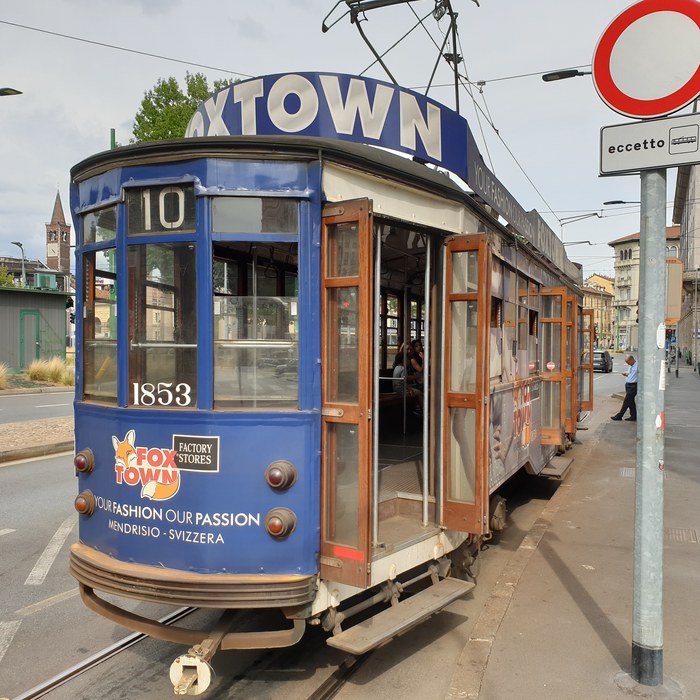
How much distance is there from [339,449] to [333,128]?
2.44m

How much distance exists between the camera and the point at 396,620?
3.64 m

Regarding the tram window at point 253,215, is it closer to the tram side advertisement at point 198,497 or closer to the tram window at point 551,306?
the tram side advertisement at point 198,497

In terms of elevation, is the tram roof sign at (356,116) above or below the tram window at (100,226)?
above

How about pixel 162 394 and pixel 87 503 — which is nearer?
pixel 162 394

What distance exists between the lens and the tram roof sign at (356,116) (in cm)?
465

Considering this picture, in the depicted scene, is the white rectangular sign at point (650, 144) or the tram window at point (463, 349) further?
the tram window at point (463, 349)

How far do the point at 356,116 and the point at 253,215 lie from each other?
1699 mm

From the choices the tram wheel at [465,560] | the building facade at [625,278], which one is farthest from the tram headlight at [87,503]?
the building facade at [625,278]

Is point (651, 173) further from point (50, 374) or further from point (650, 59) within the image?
point (50, 374)

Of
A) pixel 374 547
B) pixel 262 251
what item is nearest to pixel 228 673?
pixel 374 547

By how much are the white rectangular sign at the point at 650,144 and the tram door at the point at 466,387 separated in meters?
0.93

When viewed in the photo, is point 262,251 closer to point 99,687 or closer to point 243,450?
point 243,450

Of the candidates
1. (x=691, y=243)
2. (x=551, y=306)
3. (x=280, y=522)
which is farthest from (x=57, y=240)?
(x=280, y=522)

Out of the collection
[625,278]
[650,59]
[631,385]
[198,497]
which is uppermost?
[625,278]
